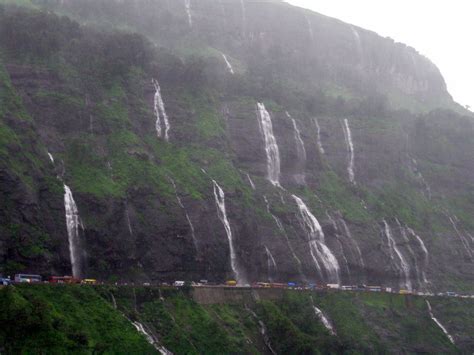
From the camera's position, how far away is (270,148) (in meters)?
79.0

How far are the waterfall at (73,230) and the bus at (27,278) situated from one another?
14.9 feet

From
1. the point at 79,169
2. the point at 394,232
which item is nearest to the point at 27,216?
the point at 79,169

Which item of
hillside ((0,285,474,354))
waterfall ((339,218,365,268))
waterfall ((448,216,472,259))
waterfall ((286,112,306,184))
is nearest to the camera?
hillside ((0,285,474,354))

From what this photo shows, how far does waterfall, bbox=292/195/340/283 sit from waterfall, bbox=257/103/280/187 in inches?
224

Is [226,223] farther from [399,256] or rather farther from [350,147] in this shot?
[350,147]

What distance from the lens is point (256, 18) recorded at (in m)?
113

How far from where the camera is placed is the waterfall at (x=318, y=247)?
68.8m

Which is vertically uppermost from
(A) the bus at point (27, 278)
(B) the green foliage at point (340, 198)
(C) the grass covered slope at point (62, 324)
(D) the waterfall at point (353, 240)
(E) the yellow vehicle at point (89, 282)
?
(B) the green foliage at point (340, 198)

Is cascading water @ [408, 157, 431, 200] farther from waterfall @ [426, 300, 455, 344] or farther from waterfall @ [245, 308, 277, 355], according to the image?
waterfall @ [245, 308, 277, 355]

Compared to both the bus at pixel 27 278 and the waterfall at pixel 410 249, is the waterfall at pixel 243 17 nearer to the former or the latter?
the waterfall at pixel 410 249

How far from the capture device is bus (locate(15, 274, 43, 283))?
4653cm

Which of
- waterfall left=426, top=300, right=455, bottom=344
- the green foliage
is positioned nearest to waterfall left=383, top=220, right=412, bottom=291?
the green foliage

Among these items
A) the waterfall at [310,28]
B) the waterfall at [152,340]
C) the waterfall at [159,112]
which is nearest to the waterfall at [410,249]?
the waterfall at [159,112]

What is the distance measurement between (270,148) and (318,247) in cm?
1442
